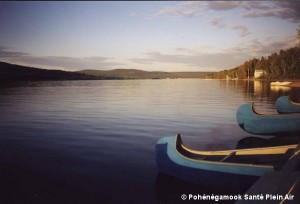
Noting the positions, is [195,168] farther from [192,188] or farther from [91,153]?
[91,153]

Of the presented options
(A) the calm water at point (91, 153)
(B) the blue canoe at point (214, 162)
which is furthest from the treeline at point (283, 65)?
(B) the blue canoe at point (214, 162)

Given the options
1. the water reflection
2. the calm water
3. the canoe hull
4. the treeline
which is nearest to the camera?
the canoe hull

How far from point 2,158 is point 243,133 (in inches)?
579

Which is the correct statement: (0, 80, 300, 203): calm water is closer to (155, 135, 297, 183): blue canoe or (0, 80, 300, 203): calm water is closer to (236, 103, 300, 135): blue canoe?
(155, 135, 297, 183): blue canoe

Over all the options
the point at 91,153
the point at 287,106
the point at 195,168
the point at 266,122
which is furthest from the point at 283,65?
the point at 195,168

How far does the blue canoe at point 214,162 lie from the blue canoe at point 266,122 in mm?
6714

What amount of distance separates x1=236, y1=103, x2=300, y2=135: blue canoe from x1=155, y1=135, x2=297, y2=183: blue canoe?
6714 mm

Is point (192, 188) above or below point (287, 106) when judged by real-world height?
below

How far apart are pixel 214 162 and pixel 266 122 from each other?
959 cm

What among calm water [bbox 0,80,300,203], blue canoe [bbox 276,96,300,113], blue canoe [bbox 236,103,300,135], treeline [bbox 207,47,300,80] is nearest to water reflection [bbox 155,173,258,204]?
calm water [bbox 0,80,300,203]

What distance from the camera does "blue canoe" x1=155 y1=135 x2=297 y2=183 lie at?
26.3 feet

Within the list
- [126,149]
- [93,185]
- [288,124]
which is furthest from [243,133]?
[93,185]

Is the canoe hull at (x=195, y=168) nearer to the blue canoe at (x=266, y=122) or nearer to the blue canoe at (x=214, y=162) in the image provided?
the blue canoe at (x=214, y=162)

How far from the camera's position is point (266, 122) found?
1625 cm
